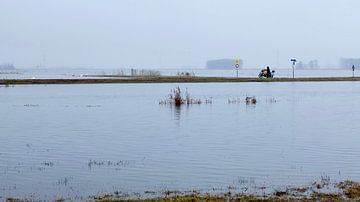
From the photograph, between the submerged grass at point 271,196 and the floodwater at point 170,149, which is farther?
the floodwater at point 170,149

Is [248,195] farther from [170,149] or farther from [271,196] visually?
[170,149]

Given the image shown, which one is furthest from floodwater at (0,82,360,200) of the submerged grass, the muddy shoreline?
the submerged grass

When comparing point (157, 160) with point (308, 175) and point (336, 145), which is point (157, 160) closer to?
point (308, 175)

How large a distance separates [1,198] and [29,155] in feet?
23.1

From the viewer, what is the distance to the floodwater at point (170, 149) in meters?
16.0

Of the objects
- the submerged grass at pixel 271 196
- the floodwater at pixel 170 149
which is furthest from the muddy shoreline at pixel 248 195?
the floodwater at pixel 170 149

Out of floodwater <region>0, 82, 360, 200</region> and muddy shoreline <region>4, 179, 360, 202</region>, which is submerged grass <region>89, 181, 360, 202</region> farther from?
floodwater <region>0, 82, 360, 200</region>

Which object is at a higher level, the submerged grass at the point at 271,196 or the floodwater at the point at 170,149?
the submerged grass at the point at 271,196

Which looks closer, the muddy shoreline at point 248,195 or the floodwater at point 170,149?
the muddy shoreline at point 248,195

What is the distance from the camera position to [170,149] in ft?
72.7

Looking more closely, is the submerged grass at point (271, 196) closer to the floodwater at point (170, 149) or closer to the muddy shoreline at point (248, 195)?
the muddy shoreline at point (248, 195)

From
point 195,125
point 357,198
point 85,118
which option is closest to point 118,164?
point 357,198

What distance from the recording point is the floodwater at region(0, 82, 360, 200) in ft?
52.5

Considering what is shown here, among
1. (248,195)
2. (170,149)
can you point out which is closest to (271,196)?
(248,195)
